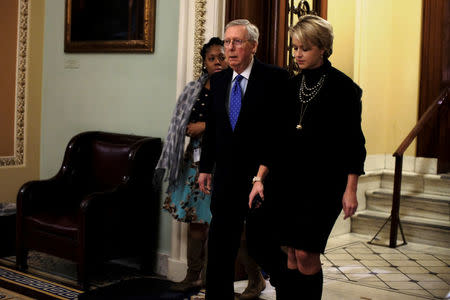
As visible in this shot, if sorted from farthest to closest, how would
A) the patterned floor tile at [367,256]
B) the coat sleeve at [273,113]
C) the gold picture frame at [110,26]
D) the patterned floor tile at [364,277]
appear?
the patterned floor tile at [367,256] → the gold picture frame at [110,26] → the patterned floor tile at [364,277] → the coat sleeve at [273,113]

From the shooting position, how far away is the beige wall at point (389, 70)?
7.02 metres

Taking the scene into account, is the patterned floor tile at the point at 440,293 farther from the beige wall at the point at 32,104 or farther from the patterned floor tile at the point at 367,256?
the beige wall at the point at 32,104

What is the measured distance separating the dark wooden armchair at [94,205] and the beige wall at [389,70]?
10.5 feet

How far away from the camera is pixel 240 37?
3.10 m

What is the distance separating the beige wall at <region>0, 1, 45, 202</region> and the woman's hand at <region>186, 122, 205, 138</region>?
Answer: 224 centimetres

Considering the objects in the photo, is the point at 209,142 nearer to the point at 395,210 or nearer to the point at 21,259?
the point at 21,259

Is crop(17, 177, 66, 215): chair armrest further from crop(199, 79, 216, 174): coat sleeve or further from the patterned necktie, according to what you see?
the patterned necktie

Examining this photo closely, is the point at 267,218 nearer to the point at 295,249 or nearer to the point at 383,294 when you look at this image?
the point at 295,249

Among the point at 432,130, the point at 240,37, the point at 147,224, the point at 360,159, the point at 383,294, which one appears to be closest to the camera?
the point at 360,159

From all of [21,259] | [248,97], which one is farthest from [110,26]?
[248,97]

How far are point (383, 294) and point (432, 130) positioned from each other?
11.5 feet

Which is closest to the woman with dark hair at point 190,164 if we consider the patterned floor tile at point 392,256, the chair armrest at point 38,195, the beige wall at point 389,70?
the chair armrest at point 38,195

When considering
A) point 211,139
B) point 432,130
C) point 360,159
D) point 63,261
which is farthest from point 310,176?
point 432,130

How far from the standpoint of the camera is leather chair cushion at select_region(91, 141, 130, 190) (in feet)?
15.5
